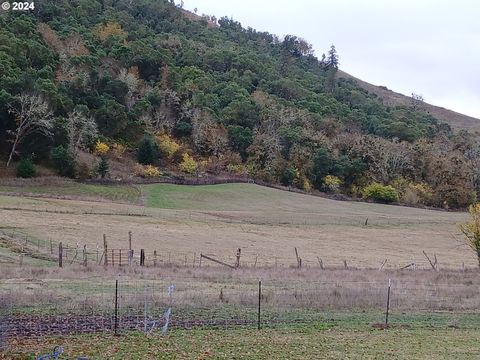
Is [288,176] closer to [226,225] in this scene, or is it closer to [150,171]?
[150,171]

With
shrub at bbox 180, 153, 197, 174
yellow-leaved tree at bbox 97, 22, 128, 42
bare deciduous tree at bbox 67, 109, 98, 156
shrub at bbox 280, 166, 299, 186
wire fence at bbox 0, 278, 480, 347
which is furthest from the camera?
yellow-leaved tree at bbox 97, 22, 128, 42

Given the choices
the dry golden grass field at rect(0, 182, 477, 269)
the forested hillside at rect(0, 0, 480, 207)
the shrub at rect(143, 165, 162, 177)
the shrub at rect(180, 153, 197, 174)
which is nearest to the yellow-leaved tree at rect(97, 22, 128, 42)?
the forested hillside at rect(0, 0, 480, 207)

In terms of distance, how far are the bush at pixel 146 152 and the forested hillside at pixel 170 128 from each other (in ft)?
0.67

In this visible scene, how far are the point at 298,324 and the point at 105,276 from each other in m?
13.5

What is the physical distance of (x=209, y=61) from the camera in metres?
175

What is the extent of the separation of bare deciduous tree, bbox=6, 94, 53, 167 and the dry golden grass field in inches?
494

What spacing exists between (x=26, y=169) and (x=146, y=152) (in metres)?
29.0

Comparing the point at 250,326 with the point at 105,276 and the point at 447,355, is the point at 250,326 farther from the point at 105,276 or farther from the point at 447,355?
the point at 105,276

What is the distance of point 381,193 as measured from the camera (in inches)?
4574

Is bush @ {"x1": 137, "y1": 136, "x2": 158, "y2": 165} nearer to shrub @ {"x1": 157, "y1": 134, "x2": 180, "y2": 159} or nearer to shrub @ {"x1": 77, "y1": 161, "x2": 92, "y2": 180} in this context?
shrub @ {"x1": 157, "y1": 134, "x2": 180, "y2": 159}

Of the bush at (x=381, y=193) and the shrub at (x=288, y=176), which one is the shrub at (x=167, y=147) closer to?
the shrub at (x=288, y=176)

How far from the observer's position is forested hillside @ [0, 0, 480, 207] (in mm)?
89938

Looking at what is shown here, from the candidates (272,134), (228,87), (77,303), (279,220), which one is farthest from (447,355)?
(228,87)

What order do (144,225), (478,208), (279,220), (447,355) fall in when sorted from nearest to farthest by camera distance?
(447,355)
(478,208)
(144,225)
(279,220)
